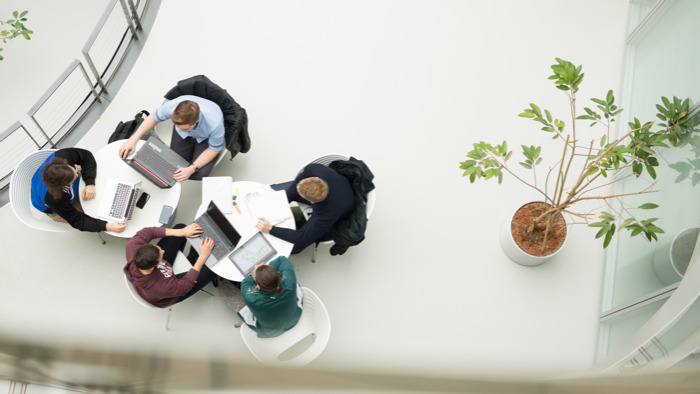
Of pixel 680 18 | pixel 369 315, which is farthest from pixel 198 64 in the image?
pixel 680 18

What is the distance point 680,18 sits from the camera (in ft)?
13.5

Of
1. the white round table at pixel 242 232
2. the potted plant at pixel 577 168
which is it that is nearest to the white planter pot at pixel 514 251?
the potted plant at pixel 577 168

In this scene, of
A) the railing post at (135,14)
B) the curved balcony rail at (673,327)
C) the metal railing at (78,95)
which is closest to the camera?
the curved balcony rail at (673,327)

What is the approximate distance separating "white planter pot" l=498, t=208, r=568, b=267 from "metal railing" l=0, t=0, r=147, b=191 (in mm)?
3742

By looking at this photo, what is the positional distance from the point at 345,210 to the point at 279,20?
2.59 m

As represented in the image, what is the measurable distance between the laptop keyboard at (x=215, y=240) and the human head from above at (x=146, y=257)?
1.45ft

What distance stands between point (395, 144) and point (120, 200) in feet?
7.82

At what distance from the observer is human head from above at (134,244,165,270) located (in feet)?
9.66

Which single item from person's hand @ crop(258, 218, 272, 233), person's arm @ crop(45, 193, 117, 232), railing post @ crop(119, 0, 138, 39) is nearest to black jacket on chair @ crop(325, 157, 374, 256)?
person's hand @ crop(258, 218, 272, 233)

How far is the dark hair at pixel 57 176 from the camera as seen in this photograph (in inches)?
122

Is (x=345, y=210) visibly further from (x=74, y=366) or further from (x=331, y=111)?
Answer: (x=74, y=366)

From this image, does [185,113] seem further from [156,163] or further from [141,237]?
[141,237]

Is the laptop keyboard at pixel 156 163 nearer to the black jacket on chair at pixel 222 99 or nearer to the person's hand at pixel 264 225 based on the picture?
the black jacket on chair at pixel 222 99

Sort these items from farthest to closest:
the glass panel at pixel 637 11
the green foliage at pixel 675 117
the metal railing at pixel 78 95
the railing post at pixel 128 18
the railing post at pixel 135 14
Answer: the glass panel at pixel 637 11
the railing post at pixel 135 14
the railing post at pixel 128 18
the metal railing at pixel 78 95
the green foliage at pixel 675 117
